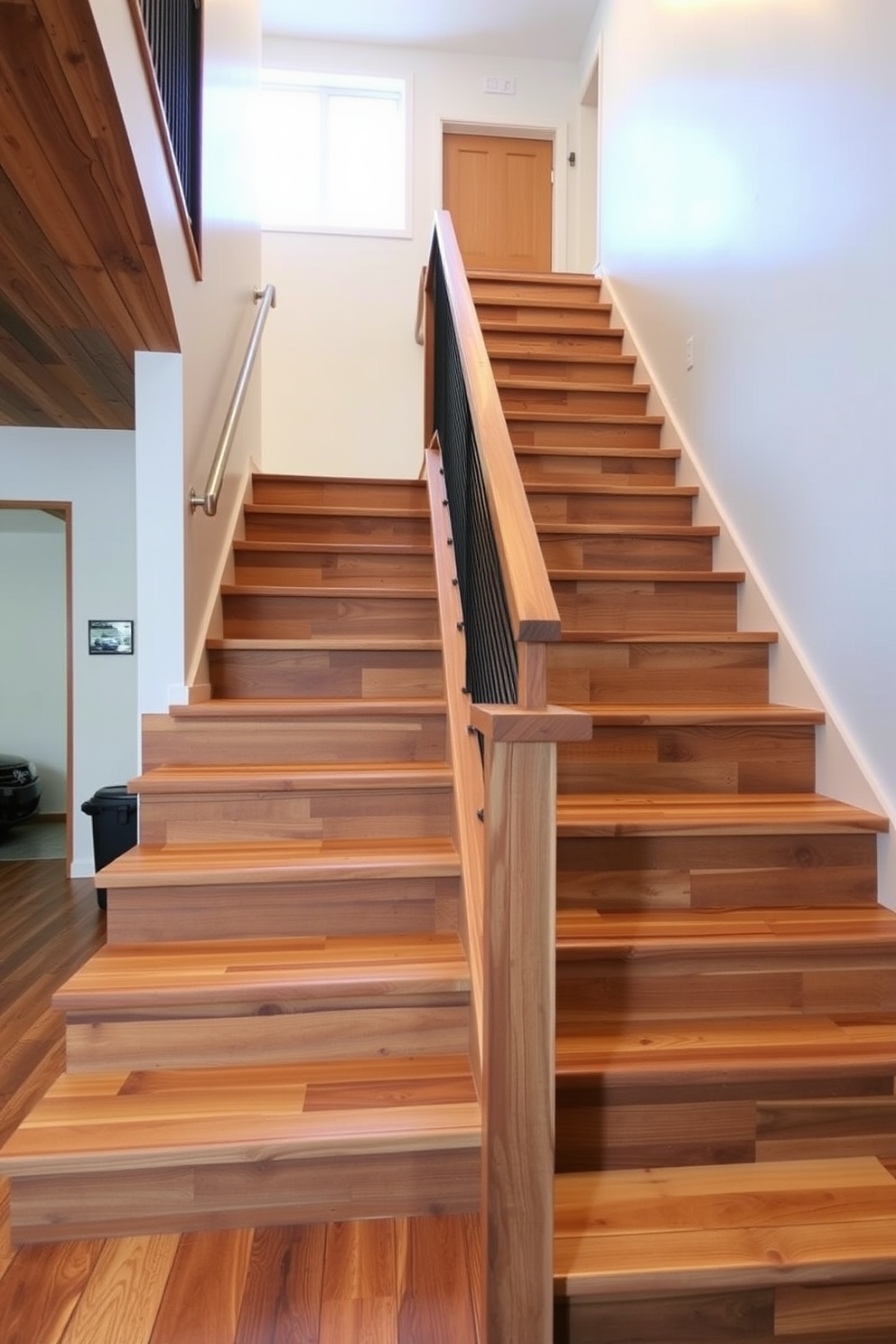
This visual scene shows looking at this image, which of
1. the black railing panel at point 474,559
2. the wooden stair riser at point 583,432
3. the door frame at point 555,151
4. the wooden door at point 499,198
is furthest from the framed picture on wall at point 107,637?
the door frame at point 555,151

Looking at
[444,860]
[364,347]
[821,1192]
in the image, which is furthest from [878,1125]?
[364,347]

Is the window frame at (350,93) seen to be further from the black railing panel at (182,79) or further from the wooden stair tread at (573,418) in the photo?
the black railing panel at (182,79)

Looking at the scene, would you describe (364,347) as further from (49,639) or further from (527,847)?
(527,847)

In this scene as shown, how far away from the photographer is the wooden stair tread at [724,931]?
1.55 metres

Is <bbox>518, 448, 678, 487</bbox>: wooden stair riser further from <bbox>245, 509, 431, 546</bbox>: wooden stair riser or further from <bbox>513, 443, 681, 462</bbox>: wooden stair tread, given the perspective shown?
<bbox>245, 509, 431, 546</bbox>: wooden stair riser

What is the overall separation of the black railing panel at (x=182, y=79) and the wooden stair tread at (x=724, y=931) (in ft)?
7.00

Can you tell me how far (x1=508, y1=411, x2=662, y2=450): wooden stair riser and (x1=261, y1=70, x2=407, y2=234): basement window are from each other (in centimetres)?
258

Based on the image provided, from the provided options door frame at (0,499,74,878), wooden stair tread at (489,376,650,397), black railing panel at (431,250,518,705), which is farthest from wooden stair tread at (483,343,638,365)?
door frame at (0,499,74,878)

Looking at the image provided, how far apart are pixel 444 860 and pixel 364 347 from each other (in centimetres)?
399

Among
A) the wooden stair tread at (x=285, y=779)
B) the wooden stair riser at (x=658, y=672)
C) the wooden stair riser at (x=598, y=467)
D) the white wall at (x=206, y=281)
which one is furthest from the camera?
the wooden stair riser at (x=598, y=467)

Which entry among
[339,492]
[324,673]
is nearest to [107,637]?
[339,492]

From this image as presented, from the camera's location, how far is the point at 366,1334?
46.4 inches

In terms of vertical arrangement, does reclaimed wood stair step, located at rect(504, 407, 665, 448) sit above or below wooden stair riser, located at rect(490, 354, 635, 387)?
below

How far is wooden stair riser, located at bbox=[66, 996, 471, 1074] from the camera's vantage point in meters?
1.54
